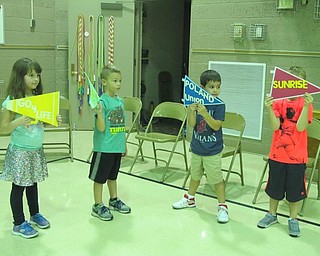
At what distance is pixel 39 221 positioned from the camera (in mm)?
3117

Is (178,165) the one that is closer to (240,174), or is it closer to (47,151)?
(240,174)

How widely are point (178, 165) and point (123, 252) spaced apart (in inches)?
90.1

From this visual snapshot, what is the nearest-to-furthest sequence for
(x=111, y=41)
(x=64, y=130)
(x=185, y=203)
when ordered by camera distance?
(x=185, y=203), (x=64, y=130), (x=111, y=41)

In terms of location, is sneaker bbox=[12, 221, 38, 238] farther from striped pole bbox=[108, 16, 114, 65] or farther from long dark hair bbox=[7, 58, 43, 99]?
striped pole bbox=[108, 16, 114, 65]

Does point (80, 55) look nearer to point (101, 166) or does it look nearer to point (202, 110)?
point (101, 166)

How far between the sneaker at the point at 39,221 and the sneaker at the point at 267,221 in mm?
1564

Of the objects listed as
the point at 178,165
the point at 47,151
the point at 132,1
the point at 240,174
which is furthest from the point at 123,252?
the point at 132,1

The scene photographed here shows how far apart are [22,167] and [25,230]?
0.45 meters

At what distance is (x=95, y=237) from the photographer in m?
2.99

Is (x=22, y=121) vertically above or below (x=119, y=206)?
above

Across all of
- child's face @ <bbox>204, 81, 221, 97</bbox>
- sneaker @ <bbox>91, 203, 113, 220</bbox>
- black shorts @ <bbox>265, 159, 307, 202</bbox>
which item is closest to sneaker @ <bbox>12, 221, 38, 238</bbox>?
sneaker @ <bbox>91, 203, 113, 220</bbox>

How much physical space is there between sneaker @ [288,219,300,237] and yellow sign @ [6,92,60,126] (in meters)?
1.81

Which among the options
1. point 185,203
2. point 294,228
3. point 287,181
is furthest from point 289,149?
point 185,203

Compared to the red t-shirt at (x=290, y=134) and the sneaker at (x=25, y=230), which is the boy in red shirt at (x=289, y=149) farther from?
the sneaker at (x=25, y=230)
